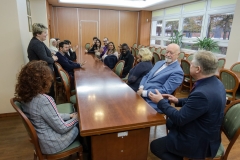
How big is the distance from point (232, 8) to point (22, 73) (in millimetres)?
5597

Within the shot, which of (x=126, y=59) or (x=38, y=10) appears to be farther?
(x=38, y=10)

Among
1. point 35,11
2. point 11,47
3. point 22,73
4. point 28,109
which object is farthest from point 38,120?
point 35,11

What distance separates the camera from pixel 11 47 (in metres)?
2.45

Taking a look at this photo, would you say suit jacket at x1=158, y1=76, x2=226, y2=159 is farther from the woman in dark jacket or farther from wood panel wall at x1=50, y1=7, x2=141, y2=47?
wood panel wall at x1=50, y1=7, x2=141, y2=47

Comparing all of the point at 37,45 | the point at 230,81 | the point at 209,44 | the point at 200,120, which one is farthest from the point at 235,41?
the point at 37,45

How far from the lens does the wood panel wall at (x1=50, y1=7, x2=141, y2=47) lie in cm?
834

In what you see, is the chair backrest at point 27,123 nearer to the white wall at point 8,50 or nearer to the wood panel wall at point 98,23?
the white wall at point 8,50

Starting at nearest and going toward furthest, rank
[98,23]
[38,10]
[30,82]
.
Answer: [30,82] → [38,10] → [98,23]

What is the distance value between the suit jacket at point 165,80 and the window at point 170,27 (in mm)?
5829

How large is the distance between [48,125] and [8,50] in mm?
1841

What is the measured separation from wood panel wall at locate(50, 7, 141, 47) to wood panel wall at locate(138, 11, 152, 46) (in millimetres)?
395

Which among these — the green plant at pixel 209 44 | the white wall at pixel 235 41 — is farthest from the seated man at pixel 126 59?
the green plant at pixel 209 44

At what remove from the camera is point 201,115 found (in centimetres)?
115

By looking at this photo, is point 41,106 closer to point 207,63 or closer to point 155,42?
point 207,63
